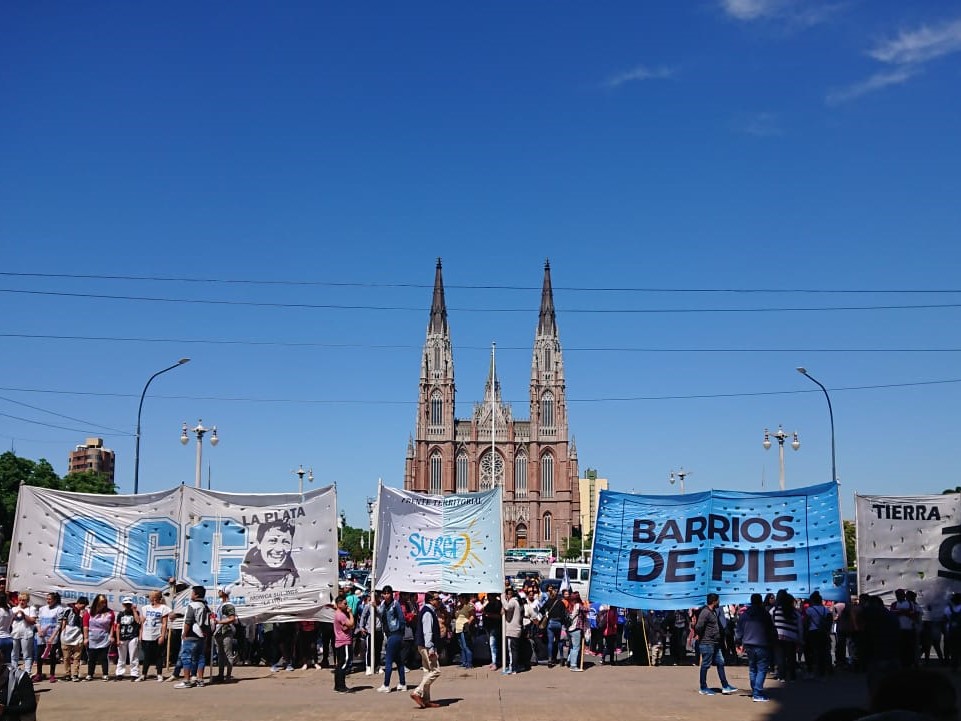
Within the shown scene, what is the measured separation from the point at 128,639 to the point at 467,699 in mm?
5935

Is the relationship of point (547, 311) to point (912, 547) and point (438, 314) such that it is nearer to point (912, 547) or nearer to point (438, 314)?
point (438, 314)

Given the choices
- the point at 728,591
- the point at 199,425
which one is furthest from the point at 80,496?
the point at 199,425

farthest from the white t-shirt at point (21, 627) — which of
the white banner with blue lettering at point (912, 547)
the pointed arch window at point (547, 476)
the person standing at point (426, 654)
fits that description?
the pointed arch window at point (547, 476)

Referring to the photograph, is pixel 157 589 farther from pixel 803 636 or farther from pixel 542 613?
pixel 803 636

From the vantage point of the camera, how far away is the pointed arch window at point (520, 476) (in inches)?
4754

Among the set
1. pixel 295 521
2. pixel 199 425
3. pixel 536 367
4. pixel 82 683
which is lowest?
pixel 82 683

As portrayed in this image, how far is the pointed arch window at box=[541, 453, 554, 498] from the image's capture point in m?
121

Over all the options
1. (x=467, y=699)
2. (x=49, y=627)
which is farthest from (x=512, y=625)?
(x=49, y=627)

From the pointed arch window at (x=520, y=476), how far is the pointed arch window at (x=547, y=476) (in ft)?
7.16

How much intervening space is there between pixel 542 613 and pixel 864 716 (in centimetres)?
1651

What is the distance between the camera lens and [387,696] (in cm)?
1445

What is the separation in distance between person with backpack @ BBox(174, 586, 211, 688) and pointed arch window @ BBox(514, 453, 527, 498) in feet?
347

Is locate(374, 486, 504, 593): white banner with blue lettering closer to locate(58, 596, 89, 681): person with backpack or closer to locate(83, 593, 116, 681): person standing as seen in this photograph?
locate(83, 593, 116, 681): person standing

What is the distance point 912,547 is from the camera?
15930mm
